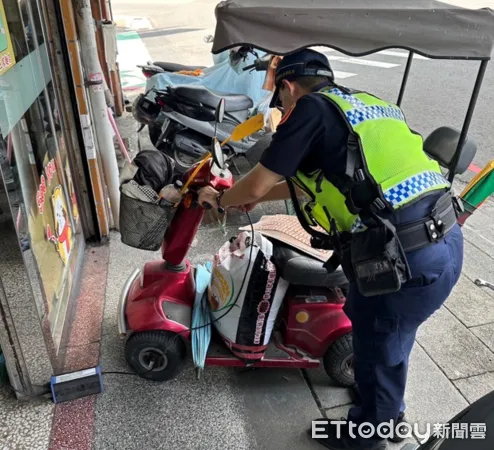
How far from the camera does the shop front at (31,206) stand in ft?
7.16

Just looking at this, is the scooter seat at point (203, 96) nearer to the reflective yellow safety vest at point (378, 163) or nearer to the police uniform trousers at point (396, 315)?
the reflective yellow safety vest at point (378, 163)

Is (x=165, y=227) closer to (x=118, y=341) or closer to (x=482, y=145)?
(x=118, y=341)

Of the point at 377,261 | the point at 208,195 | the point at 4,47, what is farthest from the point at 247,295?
the point at 4,47

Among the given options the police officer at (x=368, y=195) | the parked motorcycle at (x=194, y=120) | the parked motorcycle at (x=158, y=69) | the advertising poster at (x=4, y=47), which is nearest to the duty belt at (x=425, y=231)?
the police officer at (x=368, y=195)

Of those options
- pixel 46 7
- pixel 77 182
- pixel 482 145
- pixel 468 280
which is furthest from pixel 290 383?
pixel 482 145

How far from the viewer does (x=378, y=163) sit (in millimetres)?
1774

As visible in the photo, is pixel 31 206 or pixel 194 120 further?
pixel 194 120

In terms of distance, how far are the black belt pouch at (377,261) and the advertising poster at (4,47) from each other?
179 cm

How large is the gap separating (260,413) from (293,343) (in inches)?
16.3

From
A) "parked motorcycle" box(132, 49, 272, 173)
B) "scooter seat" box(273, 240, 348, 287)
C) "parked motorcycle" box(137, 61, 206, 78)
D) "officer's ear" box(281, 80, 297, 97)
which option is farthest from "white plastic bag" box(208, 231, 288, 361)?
"parked motorcycle" box(137, 61, 206, 78)

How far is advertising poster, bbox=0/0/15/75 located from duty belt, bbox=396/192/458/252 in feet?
6.33

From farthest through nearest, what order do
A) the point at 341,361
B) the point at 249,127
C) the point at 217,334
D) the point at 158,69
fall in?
the point at 158,69 < the point at 217,334 < the point at 341,361 < the point at 249,127

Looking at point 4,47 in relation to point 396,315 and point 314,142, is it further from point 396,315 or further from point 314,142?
point 396,315

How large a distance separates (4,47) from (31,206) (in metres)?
0.81
